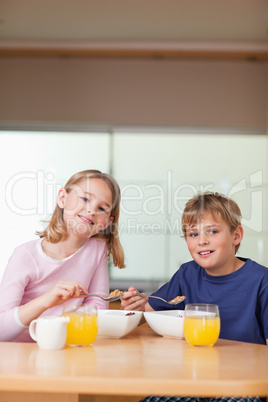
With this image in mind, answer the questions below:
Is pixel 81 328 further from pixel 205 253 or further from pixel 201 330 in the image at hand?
pixel 205 253

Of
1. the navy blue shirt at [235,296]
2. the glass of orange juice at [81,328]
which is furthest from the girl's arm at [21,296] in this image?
the navy blue shirt at [235,296]

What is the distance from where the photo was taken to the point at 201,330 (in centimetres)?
116

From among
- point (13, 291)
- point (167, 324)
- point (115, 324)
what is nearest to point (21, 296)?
point (13, 291)

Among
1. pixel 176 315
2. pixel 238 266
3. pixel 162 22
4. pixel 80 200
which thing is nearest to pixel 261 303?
pixel 238 266

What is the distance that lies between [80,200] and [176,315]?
1.66 feet

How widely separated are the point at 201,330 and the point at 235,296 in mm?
385

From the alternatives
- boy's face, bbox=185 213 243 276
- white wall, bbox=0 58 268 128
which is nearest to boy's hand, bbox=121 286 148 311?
boy's face, bbox=185 213 243 276

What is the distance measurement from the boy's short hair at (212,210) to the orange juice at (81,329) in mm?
612

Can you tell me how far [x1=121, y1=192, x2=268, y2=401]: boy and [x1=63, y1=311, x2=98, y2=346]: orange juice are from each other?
31 centimetres

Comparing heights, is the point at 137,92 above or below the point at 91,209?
above

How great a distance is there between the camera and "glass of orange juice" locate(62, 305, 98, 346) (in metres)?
1.13

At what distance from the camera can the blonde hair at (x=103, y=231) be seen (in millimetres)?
1629

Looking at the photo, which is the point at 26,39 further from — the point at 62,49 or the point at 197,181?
the point at 197,181

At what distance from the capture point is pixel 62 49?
4.07 meters
